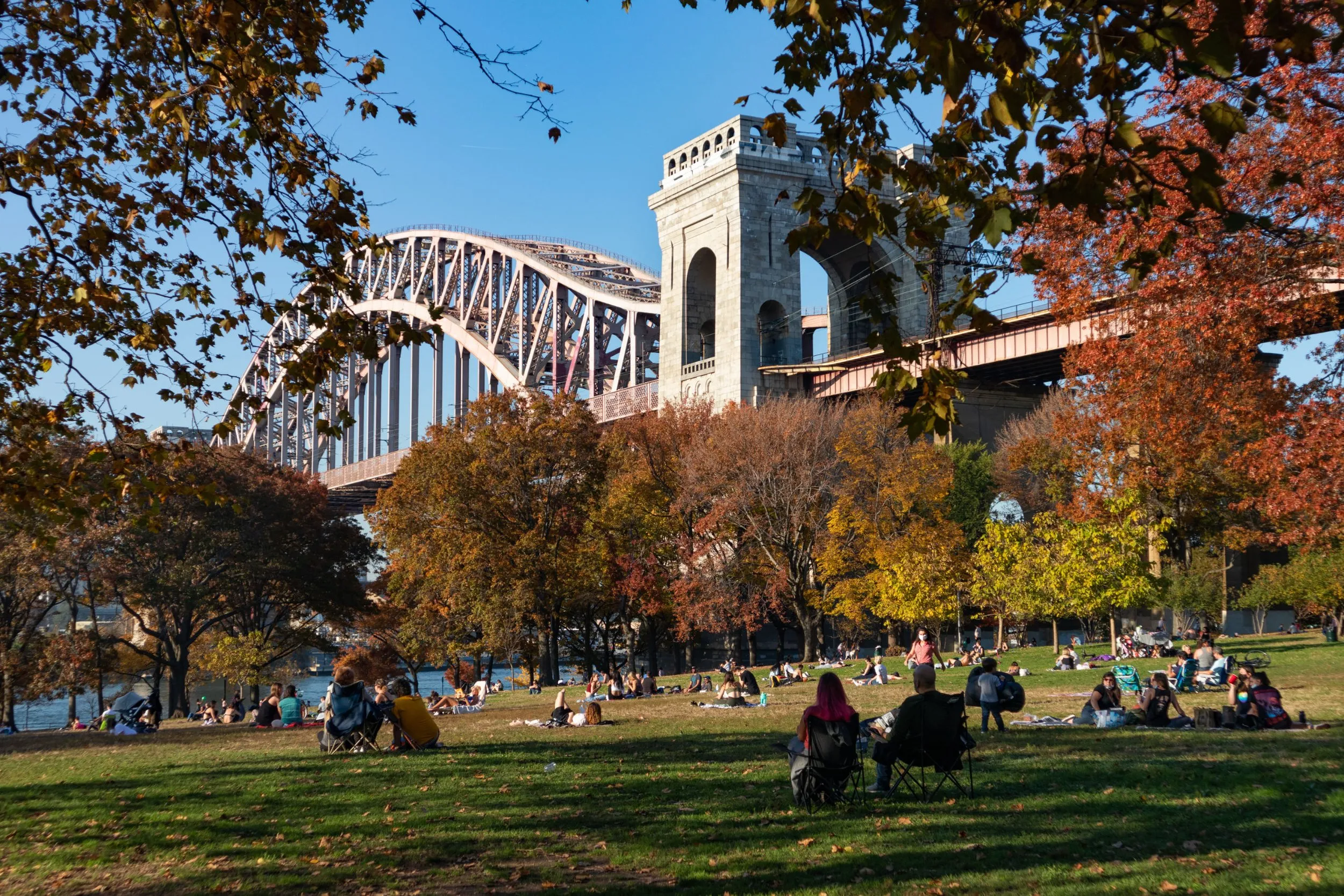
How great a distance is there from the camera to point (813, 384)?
2279 inches

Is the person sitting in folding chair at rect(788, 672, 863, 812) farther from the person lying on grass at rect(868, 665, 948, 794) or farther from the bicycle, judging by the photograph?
the bicycle

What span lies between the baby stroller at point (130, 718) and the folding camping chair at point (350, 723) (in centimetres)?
937

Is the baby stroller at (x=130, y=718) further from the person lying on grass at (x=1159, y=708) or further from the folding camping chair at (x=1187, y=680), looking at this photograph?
the folding camping chair at (x=1187, y=680)

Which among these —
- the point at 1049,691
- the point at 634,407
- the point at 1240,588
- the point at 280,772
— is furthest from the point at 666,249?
the point at 280,772

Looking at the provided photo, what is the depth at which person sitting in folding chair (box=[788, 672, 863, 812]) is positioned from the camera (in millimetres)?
8922

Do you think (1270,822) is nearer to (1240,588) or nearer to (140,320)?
(140,320)

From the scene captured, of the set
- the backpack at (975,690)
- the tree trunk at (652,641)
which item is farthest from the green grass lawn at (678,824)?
the tree trunk at (652,641)

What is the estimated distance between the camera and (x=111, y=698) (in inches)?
2756

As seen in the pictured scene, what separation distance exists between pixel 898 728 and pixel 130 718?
19.1 meters

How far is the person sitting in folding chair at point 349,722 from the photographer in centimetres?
1396

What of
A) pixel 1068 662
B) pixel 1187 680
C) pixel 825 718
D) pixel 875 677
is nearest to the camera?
pixel 825 718

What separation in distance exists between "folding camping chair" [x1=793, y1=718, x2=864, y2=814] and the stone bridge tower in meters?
46.7

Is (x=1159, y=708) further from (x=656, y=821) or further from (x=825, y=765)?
(x=656, y=821)

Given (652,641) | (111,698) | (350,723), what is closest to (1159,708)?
Result: (350,723)
